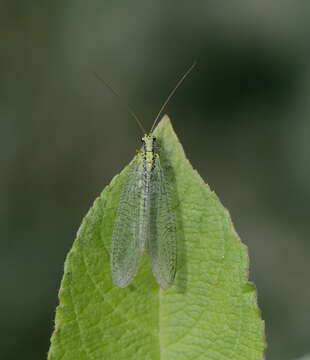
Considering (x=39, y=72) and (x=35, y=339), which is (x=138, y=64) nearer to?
(x=39, y=72)

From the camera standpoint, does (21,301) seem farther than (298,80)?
No

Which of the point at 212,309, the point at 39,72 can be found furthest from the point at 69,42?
the point at 212,309

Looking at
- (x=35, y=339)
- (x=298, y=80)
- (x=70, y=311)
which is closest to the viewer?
(x=70, y=311)

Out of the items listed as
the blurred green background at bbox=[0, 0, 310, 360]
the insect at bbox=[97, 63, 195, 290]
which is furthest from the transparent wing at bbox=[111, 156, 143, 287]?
the blurred green background at bbox=[0, 0, 310, 360]

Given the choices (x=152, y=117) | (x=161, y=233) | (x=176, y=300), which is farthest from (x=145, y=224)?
(x=152, y=117)

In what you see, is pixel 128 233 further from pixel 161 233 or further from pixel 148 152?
pixel 148 152

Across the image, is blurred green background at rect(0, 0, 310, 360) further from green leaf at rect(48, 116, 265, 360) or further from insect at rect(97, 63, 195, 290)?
green leaf at rect(48, 116, 265, 360)

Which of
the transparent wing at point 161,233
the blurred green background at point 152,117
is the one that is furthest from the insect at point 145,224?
the blurred green background at point 152,117
